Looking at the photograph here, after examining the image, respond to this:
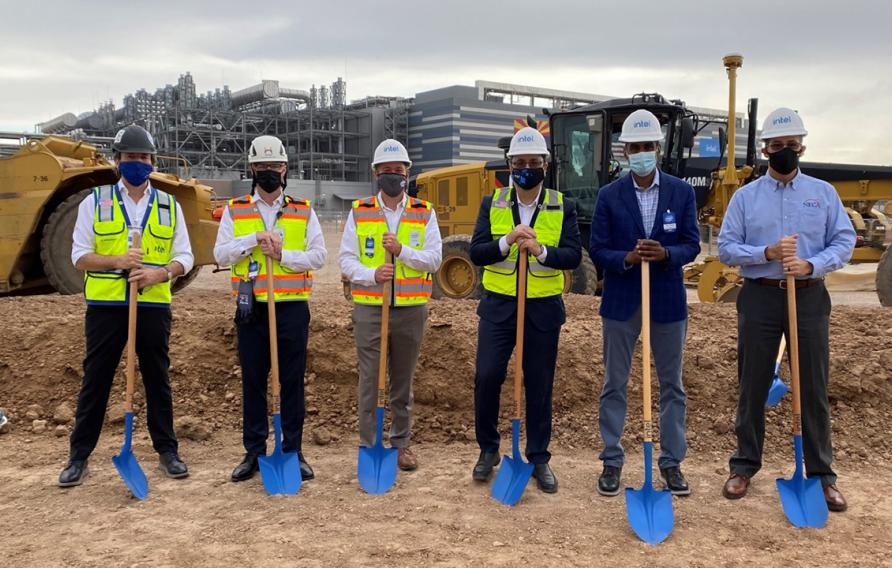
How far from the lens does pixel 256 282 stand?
438 centimetres

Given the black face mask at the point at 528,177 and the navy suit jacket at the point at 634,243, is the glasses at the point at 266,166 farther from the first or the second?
the navy suit jacket at the point at 634,243

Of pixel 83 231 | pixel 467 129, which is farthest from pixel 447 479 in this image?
pixel 467 129

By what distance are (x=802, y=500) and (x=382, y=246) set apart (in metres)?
2.71

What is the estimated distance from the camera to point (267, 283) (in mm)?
4328

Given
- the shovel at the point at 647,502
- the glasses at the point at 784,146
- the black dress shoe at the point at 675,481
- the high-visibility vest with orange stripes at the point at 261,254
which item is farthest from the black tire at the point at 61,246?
the glasses at the point at 784,146

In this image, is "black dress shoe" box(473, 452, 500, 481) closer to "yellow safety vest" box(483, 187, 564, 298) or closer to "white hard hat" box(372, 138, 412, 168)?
"yellow safety vest" box(483, 187, 564, 298)

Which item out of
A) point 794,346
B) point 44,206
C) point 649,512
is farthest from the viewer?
point 44,206

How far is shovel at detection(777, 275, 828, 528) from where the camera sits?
3754 mm

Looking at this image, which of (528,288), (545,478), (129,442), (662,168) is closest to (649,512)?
(545,478)

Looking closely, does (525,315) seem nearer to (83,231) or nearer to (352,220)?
(352,220)

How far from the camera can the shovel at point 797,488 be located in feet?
12.3

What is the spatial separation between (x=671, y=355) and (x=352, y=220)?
2059mm

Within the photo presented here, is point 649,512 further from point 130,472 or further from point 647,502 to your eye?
point 130,472

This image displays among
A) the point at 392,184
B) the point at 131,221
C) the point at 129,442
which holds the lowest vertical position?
the point at 129,442
